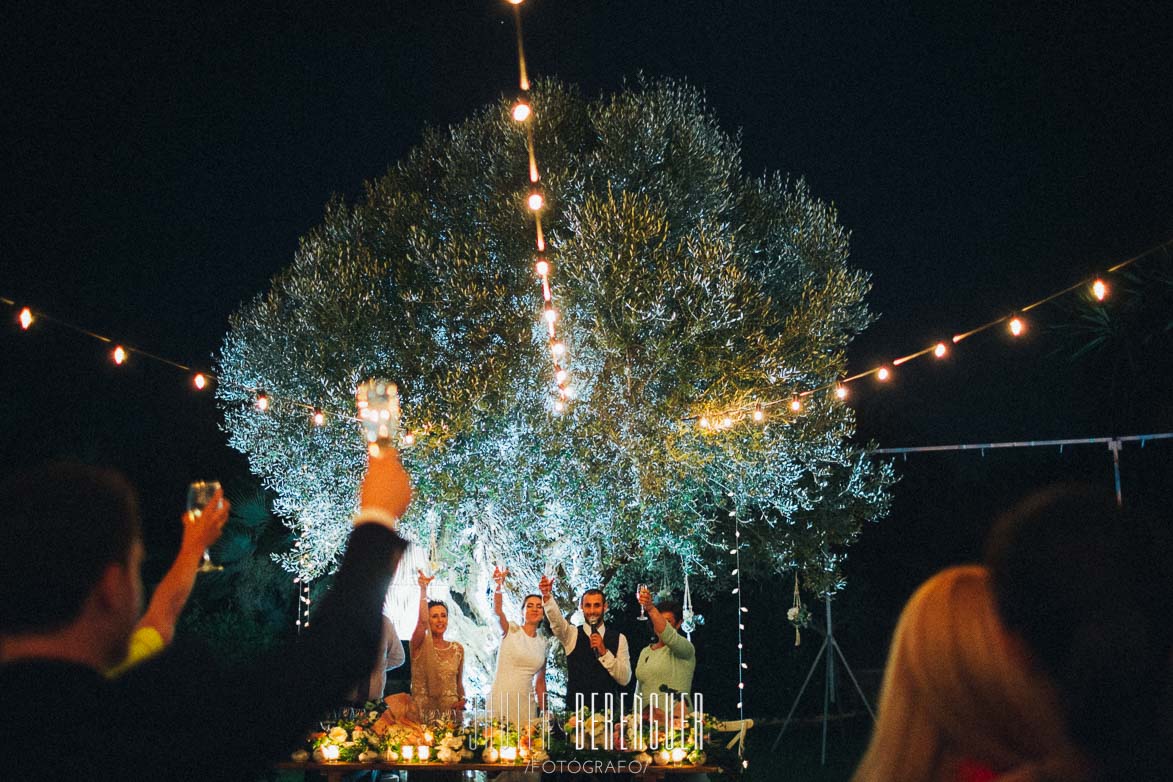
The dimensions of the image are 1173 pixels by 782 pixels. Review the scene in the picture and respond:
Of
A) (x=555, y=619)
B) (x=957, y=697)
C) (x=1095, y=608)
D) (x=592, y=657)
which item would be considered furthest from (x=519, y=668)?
(x=1095, y=608)

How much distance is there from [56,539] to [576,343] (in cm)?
1156

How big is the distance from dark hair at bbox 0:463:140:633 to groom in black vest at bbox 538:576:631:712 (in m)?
7.78

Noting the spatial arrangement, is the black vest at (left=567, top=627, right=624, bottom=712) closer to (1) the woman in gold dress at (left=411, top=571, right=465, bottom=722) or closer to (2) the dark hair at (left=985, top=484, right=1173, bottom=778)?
(1) the woman in gold dress at (left=411, top=571, right=465, bottom=722)

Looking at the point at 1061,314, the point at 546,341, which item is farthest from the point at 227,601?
the point at 1061,314

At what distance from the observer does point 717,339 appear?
42.5ft

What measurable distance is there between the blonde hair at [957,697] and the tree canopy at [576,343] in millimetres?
10919

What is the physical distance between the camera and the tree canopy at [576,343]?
1267 centimetres

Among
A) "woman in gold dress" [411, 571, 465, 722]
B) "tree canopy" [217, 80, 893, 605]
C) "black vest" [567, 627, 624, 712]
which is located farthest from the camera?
"tree canopy" [217, 80, 893, 605]

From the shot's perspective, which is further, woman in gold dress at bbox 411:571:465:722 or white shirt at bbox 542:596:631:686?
woman in gold dress at bbox 411:571:465:722

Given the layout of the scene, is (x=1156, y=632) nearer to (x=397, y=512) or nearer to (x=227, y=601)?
(x=397, y=512)

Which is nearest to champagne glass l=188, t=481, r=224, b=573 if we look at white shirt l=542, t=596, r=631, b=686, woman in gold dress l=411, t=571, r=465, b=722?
white shirt l=542, t=596, r=631, b=686

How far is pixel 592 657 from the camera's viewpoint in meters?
9.03

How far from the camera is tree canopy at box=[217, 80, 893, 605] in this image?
12672 mm

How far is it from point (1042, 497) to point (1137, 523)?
0.40 ft
